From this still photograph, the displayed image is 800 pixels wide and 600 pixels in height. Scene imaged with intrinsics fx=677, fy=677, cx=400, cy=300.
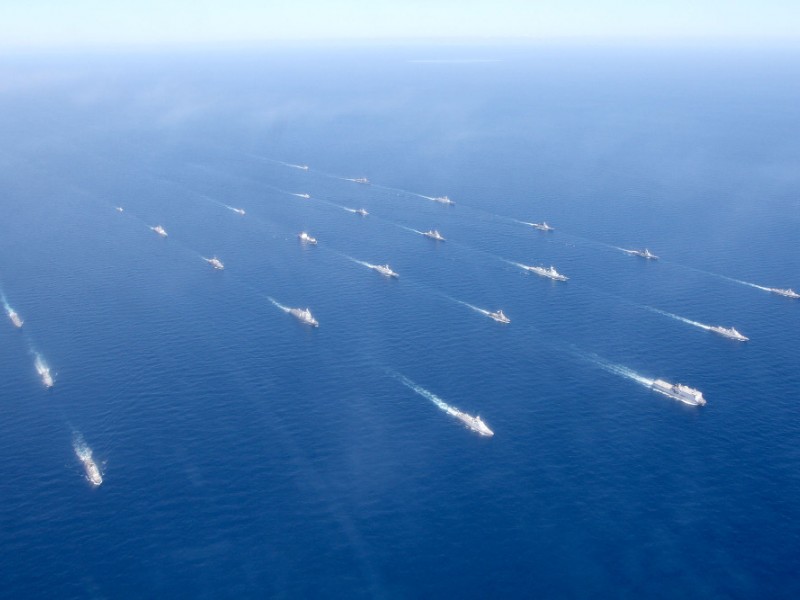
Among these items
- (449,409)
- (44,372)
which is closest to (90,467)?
(44,372)

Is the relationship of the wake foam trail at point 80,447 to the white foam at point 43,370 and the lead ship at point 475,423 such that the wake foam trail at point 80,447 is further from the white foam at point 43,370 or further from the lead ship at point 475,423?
the lead ship at point 475,423

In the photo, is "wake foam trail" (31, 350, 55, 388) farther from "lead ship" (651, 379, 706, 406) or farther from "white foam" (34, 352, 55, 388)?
"lead ship" (651, 379, 706, 406)

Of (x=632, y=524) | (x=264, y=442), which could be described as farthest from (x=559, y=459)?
(x=264, y=442)

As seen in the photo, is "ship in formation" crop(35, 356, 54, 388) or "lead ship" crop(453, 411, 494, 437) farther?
"ship in formation" crop(35, 356, 54, 388)

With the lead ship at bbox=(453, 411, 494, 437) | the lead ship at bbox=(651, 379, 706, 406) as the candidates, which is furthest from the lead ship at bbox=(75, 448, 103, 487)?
the lead ship at bbox=(651, 379, 706, 406)

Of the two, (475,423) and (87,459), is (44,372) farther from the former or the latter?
(475,423)
